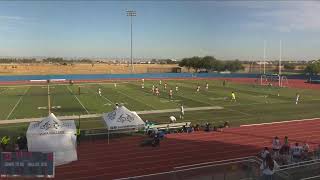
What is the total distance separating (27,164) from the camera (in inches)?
556

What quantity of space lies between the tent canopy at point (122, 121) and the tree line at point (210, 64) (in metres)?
98.8

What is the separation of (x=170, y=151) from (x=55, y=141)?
19.9ft

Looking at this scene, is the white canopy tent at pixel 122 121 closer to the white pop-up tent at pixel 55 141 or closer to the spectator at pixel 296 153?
the white pop-up tent at pixel 55 141

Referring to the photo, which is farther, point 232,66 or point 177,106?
point 232,66

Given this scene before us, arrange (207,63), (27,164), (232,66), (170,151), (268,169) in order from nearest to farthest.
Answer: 1. (268,169)
2. (27,164)
3. (170,151)
4. (207,63)
5. (232,66)

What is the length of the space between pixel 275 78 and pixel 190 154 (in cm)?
5863

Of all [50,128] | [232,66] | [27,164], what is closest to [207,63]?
[232,66]

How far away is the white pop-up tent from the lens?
59.2 feet

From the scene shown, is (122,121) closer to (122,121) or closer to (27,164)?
(122,121)

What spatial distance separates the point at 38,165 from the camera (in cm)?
1415

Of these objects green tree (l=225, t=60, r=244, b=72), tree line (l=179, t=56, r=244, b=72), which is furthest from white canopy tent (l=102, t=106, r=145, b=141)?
green tree (l=225, t=60, r=244, b=72)

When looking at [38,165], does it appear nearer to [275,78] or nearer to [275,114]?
[275,114]

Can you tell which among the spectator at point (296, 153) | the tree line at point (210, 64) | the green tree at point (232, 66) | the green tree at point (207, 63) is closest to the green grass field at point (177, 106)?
the spectator at point (296, 153)

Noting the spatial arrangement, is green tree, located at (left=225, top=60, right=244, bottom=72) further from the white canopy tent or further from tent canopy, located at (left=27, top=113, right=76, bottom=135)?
tent canopy, located at (left=27, top=113, right=76, bottom=135)
